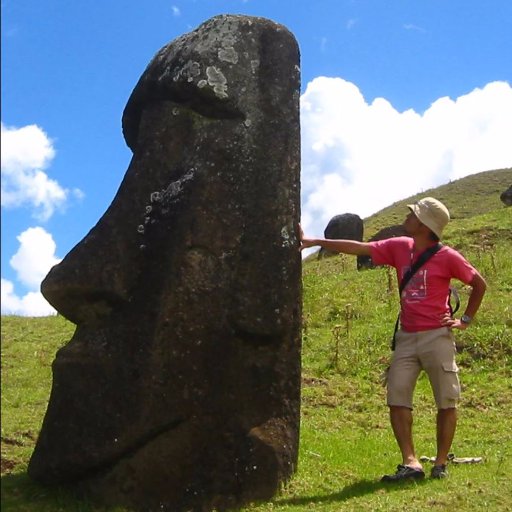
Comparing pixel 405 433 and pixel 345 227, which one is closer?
pixel 405 433

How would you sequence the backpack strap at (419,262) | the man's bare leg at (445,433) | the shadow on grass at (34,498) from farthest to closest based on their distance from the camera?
the backpack strap at (419,262)
the man's bare leg at (445,433)
the shadow on grass at (34,498)

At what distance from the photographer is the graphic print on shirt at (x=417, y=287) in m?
6.64

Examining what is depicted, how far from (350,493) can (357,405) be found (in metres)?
4.45

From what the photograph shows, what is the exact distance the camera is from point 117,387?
20.1ft

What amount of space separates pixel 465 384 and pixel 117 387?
22.3 ft

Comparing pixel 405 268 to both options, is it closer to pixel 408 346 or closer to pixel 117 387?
pixel 408 346

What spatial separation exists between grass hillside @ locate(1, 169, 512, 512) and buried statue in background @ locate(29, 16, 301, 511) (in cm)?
43

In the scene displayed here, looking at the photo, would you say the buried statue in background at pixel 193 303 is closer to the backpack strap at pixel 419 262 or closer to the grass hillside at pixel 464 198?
the backpack strap at pixel 419 262

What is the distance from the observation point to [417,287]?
6664 mm

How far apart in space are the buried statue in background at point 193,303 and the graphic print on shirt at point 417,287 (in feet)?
3.04

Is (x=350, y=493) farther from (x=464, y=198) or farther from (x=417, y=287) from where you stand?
(x=464, y=198)

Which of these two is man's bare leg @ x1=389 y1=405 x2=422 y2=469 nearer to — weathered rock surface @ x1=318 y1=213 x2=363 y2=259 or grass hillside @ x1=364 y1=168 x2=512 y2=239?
weathered rock surface @ x1=318 y1=213 x2=363 y2=259

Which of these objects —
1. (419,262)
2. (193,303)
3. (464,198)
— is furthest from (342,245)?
(464,198)

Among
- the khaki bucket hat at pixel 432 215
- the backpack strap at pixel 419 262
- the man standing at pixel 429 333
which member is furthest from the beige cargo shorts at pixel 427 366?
the khaki bucket hat at pixel 432 215
